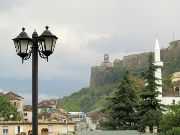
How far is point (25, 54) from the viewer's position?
1192 centimetres

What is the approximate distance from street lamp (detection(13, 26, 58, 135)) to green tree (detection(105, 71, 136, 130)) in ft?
179

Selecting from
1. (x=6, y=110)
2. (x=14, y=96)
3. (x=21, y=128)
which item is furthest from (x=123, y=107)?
(x=14, y=96)

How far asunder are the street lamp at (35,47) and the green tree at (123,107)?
54450mm

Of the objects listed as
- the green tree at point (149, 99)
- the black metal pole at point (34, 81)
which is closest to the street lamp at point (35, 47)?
the black metal pole at point (34, 81)

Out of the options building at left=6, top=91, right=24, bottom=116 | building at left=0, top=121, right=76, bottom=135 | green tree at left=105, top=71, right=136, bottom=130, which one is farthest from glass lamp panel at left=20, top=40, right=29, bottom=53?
building at left=6, top=91, right=24, bottom=116

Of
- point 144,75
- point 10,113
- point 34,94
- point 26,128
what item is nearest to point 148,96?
point 144,75

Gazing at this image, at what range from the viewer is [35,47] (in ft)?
39.4

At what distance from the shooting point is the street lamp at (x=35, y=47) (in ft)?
38.8

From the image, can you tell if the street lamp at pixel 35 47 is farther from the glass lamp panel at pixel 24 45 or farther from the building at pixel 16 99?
the building at pixel 16 99

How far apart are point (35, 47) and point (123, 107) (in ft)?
183

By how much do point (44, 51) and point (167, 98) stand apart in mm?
94741

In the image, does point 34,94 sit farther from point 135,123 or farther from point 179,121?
point 135,123

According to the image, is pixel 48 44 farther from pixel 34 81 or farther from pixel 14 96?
pixel 14 96

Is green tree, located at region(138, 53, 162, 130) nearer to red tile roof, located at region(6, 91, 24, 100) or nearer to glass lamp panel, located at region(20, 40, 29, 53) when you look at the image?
glass lamp panel, located at region(20, 40, 29, 53)
